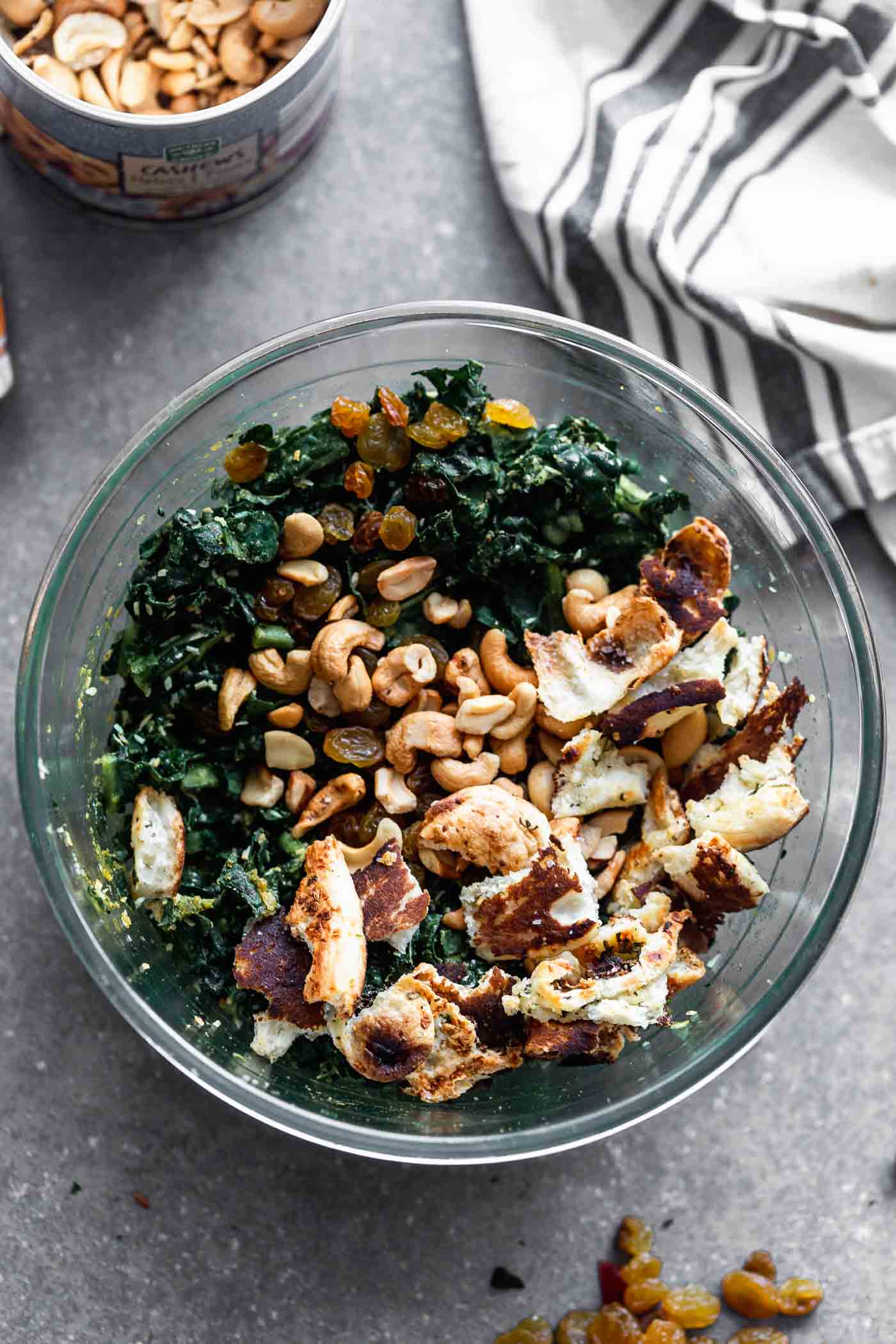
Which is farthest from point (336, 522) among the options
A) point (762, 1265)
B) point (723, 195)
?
point (762, 1265)

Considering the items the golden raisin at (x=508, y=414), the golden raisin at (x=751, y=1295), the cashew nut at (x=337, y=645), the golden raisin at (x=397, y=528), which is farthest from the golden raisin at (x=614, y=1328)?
the golden raisin at (x=508, y=414)

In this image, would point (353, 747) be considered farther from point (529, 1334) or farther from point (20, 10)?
point (20, 10)

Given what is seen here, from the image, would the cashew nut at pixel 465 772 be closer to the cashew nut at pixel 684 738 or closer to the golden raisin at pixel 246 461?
the cashew nut at pixel 684 738

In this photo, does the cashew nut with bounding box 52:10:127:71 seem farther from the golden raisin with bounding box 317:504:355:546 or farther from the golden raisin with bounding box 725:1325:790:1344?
the golden raisin with bounding box 725:1325:790:1344

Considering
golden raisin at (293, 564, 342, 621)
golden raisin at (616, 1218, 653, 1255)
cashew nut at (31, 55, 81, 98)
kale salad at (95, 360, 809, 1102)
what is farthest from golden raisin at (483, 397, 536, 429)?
golden raisin at (616, 1218, 653, 1255)

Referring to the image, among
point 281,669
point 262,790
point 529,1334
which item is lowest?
point 529,1334

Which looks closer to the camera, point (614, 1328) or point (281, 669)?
point (281, 669)
